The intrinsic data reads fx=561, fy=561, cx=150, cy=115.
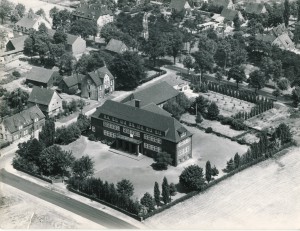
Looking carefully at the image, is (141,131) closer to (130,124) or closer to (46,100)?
(130,124)

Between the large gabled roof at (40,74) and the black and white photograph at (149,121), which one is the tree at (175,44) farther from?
the large gabled roof at (40,74)

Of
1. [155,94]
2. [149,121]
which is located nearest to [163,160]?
[149,121]

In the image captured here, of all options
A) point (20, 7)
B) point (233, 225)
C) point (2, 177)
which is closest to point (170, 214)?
point (233, 225)

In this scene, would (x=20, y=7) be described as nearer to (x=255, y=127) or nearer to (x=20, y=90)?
(x=20, y=90)

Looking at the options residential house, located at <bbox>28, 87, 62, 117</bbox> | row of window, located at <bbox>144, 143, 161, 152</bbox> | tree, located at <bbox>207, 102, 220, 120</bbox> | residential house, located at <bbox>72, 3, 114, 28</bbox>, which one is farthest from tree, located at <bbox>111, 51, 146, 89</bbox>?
residential house, located at <bbox>72, 3, 114, 28</bbox>

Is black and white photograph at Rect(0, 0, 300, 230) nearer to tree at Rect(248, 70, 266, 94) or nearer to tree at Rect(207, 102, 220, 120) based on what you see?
tree at Rect(207, 102, 220, 120)

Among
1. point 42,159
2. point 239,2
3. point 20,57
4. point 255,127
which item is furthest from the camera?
point 239,2

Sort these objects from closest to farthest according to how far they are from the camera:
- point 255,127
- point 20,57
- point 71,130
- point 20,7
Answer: point 71,130 < point 255,127 < point 20,57 < point 20,7
